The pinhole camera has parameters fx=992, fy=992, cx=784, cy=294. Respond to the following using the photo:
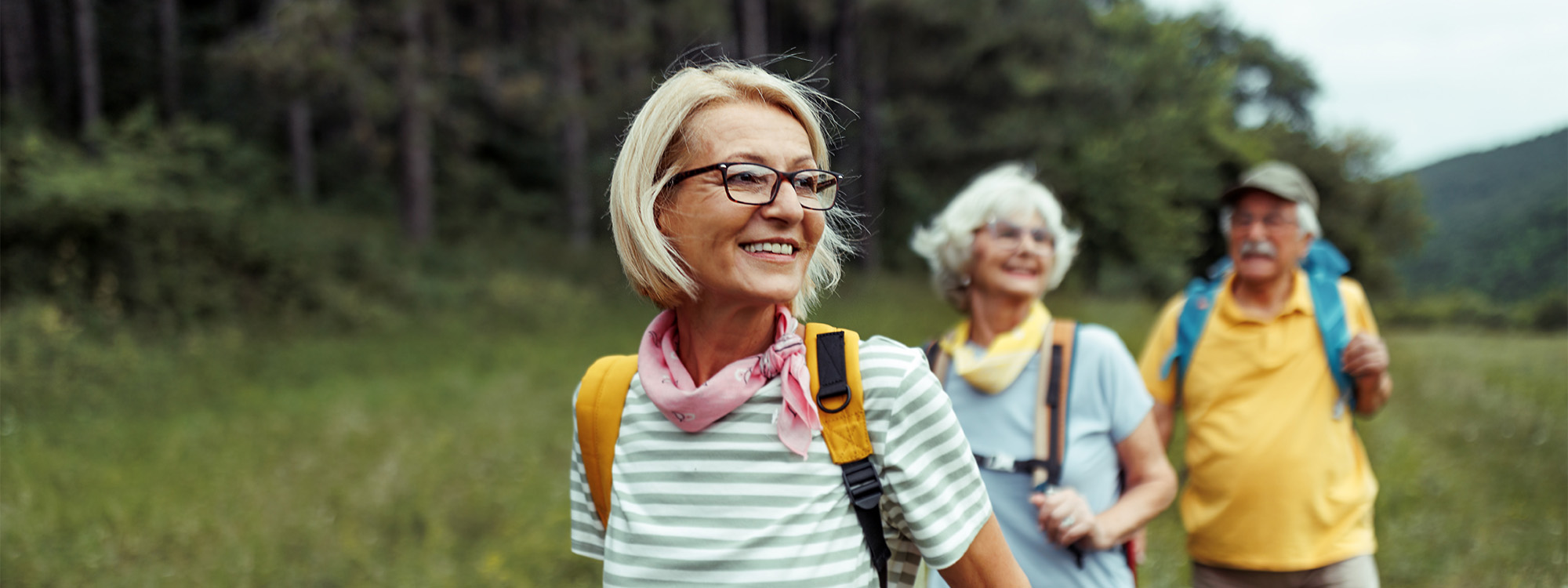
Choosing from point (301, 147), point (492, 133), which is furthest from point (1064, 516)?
point (492, 133)

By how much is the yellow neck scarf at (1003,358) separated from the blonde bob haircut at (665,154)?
117cm

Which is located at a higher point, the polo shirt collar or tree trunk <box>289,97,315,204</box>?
tree trunk <box>289,97,315,204</box>

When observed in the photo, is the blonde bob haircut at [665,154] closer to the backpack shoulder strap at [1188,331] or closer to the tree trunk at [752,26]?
the backpack shoulder strap at [1188,331]

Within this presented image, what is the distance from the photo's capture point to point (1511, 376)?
10.1 metres

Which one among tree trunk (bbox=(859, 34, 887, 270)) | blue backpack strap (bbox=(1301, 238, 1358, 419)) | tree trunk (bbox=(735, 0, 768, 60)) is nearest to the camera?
blue backpack strap (bbox=(1301, 238, 1358, 419))

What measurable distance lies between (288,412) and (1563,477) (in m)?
10.3

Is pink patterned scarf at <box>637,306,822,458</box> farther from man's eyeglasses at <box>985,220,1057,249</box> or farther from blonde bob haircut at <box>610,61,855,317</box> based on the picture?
man's eyeglasses at <box>985,220,1057,249</box>

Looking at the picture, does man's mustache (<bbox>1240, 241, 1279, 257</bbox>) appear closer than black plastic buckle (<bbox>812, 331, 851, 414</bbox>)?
No

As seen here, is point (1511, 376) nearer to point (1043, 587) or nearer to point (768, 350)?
point (1043, 587)

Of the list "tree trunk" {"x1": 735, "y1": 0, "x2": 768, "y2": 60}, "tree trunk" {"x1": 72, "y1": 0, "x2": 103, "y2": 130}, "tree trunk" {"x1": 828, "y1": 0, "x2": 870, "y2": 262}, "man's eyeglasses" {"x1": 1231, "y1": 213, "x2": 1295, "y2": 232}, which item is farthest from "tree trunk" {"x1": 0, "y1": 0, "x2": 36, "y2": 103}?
"man's eyeglasses" {"x1": 1231, "y1": 213, "x2": 1295, "y2": 232}

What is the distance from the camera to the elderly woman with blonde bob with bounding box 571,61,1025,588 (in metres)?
1.38

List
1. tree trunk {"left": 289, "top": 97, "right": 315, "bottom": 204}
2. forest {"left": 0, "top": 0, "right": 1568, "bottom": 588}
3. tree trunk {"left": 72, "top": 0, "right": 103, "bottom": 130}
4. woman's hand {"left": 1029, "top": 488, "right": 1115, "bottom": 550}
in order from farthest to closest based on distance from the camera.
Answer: tree trunk {"left": 289, "top": 97, "right": 315, "bottom": 204} → tree trunk {"left": 72, "top": 0, "right": 103, "bottom": 130} → forest {"left": 0, "top": 0, "right": 1568, "bottom": 588} → woman's hand {"left": 1029, "top": 488, "right": 1115, "bottom": 550}

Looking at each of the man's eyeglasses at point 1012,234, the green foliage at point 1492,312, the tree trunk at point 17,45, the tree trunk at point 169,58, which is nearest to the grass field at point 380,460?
the green foliage at point 1492,312

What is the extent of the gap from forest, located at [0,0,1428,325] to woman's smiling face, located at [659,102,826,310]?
407 inches
